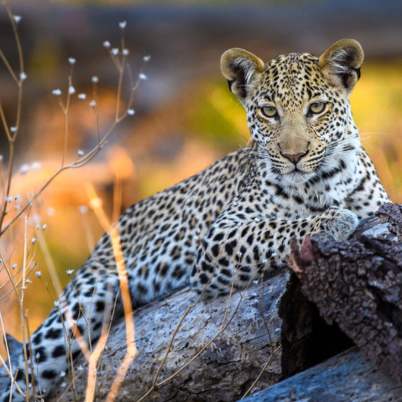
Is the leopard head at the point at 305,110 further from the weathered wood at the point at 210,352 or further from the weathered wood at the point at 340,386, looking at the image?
the weathered wood at the point at 340,386

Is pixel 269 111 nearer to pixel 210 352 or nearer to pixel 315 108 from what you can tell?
pixel 315 108

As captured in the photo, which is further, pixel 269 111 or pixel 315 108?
pixel 269 111

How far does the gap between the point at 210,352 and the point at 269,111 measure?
191 centimetres

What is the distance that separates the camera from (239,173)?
35.3 ft

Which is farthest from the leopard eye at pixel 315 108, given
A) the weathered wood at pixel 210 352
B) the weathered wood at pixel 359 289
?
the weathered wood at pixel 359 289

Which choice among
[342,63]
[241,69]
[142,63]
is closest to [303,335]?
[342,63]

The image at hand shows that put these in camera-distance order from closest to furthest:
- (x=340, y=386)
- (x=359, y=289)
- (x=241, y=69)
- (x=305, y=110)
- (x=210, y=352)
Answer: (x=359, y=289) < (x=340, y=386) < (x=210, y=352) < (x=305, y=110) < (x=241, y=69)

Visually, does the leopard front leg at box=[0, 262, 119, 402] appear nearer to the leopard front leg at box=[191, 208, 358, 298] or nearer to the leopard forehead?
the leopard front leg at box=[191, 208, 358, 298]

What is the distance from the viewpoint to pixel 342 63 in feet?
31.0

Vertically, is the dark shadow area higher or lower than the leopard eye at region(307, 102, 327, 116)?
lower

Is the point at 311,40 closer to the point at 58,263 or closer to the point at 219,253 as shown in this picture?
the point at 58,263

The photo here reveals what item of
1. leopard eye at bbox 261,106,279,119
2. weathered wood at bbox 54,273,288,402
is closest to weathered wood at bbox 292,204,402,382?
weathered wood at bbox 54,273,288,402

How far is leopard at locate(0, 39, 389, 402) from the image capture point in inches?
359

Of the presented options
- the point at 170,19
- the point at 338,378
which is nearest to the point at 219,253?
the point at 338,378
